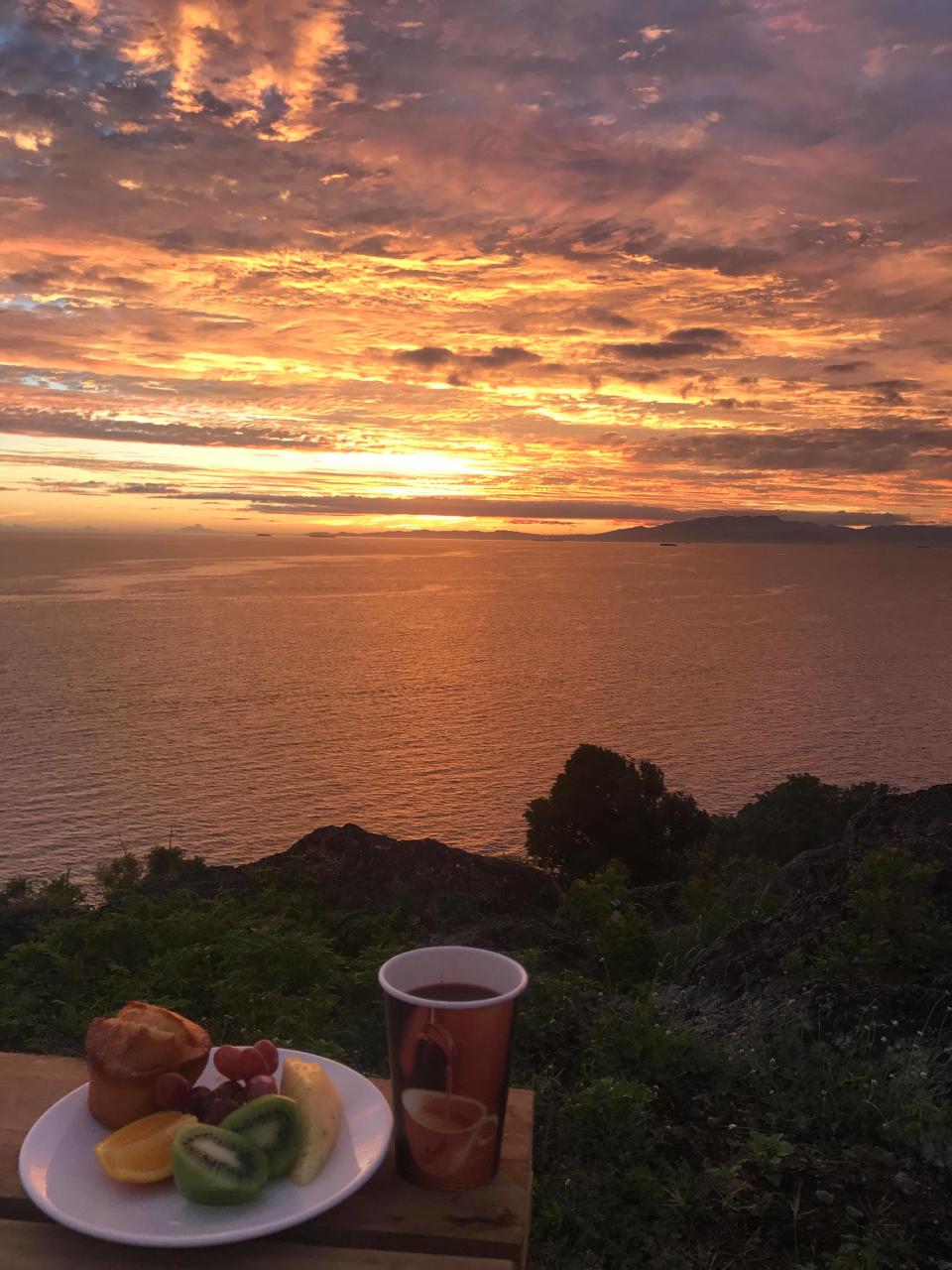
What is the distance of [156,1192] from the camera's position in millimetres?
1759

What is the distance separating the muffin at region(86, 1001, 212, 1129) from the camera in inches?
77.2

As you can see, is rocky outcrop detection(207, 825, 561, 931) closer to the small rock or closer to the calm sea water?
the small rock

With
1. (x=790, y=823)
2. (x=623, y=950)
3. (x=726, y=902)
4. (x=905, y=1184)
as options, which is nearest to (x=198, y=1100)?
(x=905, y=1184)

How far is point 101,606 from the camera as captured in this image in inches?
5266

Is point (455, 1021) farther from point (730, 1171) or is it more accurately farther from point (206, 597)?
point (206, 597)

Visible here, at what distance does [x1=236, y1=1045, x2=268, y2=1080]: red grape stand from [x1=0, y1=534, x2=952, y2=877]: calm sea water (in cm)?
4245

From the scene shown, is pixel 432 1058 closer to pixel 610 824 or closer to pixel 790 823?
pixel 790 823

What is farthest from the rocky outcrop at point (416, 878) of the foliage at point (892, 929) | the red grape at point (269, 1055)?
the red grape at point (269, 1055)

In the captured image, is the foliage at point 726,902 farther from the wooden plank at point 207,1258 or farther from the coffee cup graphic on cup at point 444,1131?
the wooden plank at point 207,1258

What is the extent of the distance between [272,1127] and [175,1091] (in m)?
0.25

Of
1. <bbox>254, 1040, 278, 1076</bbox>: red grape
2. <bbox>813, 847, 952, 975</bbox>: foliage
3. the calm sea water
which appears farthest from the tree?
<bbox>254, 1040, 278, 1076</bbox>: red grape

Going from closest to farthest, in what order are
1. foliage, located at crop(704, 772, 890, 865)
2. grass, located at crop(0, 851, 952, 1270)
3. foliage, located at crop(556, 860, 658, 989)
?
grass, located at crop(0, 851, 952, 1270) < foliage, located at crop(556, 860, 658, 989) < foliage, located at crop(704, 772, 890, 865)

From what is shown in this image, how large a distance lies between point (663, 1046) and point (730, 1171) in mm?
904

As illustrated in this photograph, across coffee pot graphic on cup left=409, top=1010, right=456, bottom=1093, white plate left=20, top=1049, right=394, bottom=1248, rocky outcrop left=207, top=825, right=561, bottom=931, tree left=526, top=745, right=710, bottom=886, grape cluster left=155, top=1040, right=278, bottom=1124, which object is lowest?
tree left=526, top=745, right=710, bottom=886
